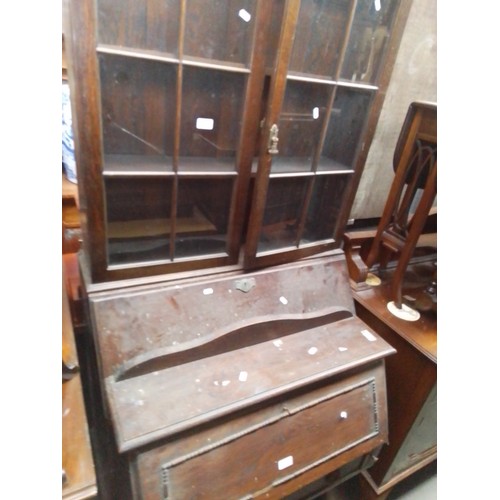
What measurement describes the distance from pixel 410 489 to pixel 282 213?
142 centimetres

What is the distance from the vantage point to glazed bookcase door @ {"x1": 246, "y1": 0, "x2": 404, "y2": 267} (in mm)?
961

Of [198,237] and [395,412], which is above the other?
[198,237]

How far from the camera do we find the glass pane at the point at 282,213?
114 cm

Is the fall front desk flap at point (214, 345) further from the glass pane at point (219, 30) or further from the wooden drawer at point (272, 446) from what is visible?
the glass pane at point (219, 30)

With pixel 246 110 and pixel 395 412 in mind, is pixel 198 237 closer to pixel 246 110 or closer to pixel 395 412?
pixel 246 110

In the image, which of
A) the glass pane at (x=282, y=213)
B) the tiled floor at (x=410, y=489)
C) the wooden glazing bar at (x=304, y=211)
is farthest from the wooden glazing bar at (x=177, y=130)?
the tiled floor at (x=410, y=489)


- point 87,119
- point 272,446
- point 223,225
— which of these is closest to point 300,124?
point 223,225

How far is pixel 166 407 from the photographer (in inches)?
32.9

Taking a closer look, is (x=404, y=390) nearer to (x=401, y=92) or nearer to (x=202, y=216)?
(x=202, y=216)

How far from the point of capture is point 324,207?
1.26 m

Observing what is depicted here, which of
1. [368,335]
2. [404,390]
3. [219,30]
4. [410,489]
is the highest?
[219,30]

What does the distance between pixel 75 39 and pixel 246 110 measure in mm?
406

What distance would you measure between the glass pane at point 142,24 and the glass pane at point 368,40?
1.69ft

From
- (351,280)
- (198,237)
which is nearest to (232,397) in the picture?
(198,237)
